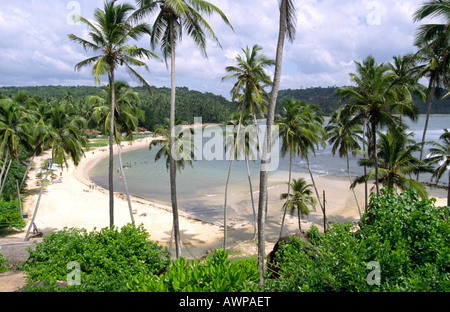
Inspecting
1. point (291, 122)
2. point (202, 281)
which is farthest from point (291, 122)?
point (202, 281)

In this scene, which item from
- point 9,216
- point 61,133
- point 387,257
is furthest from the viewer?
point 9,216

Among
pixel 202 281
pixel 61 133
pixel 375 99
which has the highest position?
pixel 375 99

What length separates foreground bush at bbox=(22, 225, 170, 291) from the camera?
6602mm

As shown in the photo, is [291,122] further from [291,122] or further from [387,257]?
[387,257]

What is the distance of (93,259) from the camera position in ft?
23.8

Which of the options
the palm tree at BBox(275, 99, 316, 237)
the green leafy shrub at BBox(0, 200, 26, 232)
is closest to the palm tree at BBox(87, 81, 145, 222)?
the palm tree at BBox(275, 99, 316, 237)

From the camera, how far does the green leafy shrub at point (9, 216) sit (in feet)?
66.1

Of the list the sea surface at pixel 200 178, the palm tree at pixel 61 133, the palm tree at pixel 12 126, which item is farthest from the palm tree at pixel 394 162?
the palm tree at pixel 12 126

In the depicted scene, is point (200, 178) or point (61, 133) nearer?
point (61, 133)

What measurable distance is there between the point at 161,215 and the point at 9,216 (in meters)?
11.9

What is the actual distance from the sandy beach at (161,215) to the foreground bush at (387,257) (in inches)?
532

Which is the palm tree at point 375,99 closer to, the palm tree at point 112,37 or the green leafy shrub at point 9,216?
the palm tree at point 112,37

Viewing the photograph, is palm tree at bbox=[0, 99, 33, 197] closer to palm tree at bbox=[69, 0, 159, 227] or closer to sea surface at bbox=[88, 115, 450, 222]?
palm tree at bbox=[69, 0, 159, 227]

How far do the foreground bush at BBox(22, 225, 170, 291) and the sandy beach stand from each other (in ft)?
39.3
